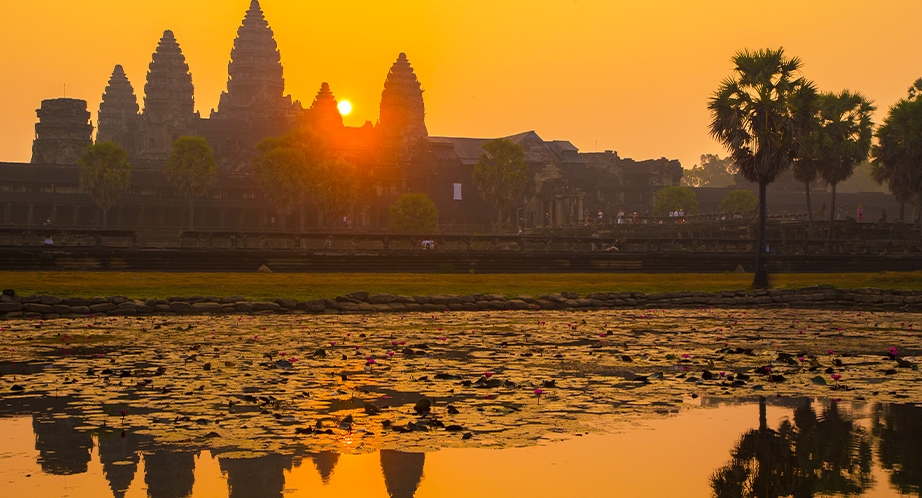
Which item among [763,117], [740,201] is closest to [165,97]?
[740,201]

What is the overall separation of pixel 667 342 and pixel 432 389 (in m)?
7.46

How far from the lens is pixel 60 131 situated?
367ft

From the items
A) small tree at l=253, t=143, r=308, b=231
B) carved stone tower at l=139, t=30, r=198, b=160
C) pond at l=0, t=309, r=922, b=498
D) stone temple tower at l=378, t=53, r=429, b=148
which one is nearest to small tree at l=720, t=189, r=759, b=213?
stone temple tower at l=378, t=53, r=429, b=148

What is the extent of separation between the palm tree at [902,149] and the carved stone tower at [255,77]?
3012 inches

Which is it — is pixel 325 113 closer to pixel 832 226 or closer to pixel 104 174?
pixel 104 174

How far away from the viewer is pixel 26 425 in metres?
10.3

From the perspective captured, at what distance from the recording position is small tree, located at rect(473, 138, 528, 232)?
98.5 meters

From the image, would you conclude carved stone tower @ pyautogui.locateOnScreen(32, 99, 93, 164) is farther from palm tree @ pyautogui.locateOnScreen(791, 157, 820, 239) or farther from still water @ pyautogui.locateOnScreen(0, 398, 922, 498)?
still water @ pyautogui.locateOnScreen(0, 398, 922, 498)

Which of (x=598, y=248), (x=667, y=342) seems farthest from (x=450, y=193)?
(x=667, y=342)

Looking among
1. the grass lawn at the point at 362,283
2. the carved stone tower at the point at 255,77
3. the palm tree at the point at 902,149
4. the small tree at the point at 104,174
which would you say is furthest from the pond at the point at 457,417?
the carved stone tower at the point at 255,77

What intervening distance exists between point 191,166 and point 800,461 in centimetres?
8252

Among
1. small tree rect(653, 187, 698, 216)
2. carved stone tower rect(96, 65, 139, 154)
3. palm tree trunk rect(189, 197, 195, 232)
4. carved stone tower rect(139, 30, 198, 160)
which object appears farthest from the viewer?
carved stone tower rect(96, 65, 139, 154)

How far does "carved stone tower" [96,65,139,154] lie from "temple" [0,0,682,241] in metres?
0.18

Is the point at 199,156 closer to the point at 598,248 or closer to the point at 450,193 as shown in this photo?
the point at 450,193
